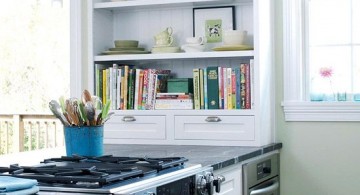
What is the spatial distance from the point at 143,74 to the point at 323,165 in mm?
1171

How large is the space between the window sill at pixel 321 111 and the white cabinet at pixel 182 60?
0.12m

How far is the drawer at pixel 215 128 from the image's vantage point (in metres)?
3.80

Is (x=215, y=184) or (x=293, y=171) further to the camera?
(x=293, y=171)

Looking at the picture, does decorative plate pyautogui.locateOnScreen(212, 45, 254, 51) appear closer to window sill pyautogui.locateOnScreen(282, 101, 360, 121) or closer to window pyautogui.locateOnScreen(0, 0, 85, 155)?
window sill pyautogui.locateOnScreen(282, 101, 360, 121)

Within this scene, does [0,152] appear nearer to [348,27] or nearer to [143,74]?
[143,74]

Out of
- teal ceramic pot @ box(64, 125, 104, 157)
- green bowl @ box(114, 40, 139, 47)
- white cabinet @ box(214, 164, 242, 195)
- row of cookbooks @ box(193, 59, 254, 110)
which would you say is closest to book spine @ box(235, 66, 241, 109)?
row of cookbooks @ box(193, 59, 254, 110)

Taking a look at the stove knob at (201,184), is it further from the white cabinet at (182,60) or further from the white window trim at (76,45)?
the white window trim at (76,45)

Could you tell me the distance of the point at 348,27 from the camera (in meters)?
4.02

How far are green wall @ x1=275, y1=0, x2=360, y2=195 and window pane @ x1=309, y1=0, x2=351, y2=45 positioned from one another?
0.21 metres

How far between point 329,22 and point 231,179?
4.49 ft

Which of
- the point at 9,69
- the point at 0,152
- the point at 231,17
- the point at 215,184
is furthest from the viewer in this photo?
the point at 9,69

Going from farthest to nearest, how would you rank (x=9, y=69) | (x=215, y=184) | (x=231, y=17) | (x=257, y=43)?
(x=9, y=69) → (x=231, y=17) → (x=257, y=43) → (x=215, y=184)

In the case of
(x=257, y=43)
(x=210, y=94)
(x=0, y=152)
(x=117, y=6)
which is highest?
(x=117, y=6)

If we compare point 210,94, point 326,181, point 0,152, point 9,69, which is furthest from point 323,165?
point 9,69
